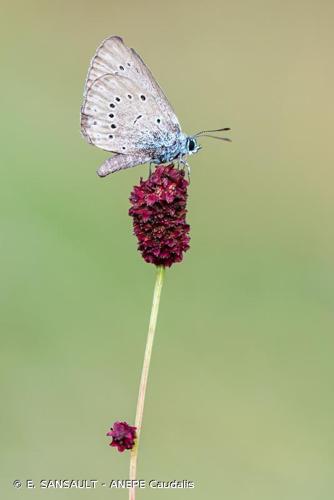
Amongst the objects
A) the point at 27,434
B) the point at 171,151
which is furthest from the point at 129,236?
the point at 171,151

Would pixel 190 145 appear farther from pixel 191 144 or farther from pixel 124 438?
pixel 124 438

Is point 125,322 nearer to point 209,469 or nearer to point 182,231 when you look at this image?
point 209,469

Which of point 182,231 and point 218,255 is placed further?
point 218,255

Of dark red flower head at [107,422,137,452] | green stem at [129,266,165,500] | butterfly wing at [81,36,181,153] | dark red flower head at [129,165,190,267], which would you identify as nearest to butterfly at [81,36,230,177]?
butterfly wing at [81,36,181,153]

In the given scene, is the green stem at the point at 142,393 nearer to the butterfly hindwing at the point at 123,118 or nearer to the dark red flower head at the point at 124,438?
the dark red flower head at the point at 124,438

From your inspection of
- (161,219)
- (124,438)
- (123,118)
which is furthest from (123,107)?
(124,438)

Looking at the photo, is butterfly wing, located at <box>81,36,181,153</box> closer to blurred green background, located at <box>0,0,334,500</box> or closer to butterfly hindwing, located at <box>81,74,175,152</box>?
butterfly hindwing, located at <box>81,74,175,152</box>
